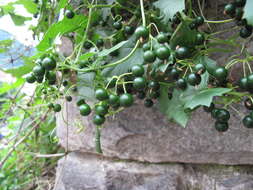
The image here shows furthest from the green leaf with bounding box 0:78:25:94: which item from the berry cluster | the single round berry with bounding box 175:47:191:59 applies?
the berry cluster

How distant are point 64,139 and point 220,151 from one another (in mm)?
661

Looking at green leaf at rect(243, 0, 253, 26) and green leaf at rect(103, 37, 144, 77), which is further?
green leaf at rect(103, 37, 144, 77)

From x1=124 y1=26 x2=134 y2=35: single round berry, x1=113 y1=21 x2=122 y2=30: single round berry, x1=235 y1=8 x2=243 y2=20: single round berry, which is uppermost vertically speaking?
x1=113 y1=21 x2=122 y2=30: single round berry

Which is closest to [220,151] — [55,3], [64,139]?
[64,139]

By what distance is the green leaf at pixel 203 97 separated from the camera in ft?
1.83

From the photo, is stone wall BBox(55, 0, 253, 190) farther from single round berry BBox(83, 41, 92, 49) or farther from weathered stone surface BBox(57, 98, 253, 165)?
single round berry BBox(83, 41, 92, 49)

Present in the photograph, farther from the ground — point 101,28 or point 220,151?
point 101,28

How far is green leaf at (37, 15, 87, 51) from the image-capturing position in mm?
689

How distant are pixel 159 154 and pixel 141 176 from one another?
4.7 inches

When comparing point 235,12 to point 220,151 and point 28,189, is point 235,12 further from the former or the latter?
point 28,189

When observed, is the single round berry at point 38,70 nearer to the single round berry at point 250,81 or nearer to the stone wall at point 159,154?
the stone wall at point 159,154

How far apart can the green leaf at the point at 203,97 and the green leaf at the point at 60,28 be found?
403 millimetres

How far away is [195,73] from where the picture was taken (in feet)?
1.88

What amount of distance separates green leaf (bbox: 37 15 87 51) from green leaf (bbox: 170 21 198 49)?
0.31 meters
